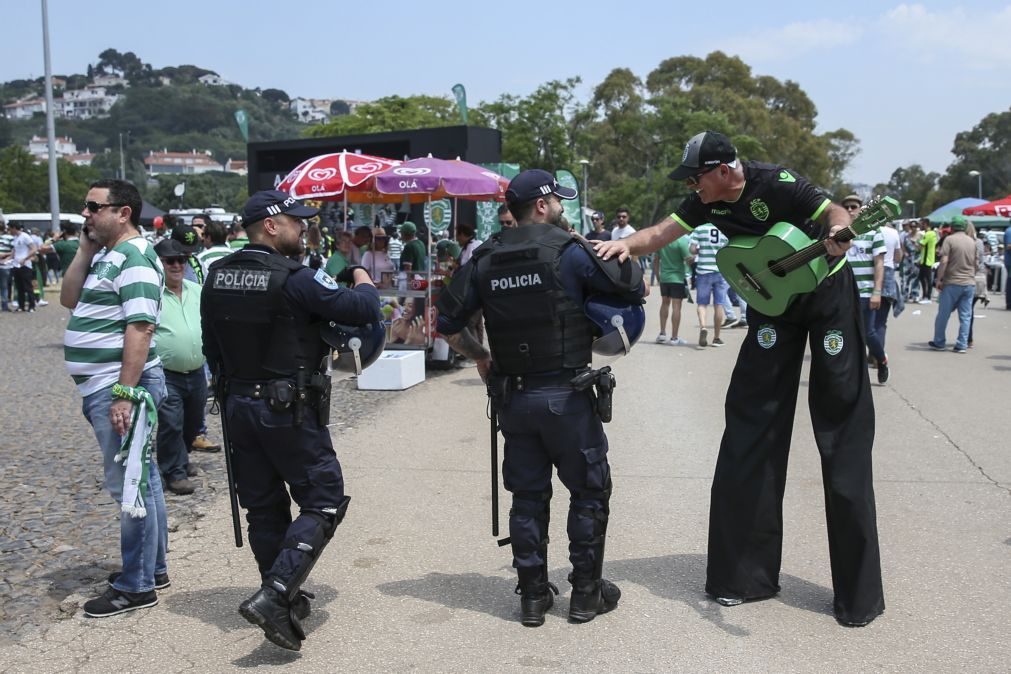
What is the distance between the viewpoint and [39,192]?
7756 cm

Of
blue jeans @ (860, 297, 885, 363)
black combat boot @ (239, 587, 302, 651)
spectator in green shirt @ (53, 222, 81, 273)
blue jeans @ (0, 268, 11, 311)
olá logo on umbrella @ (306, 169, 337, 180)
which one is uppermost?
olá logo on umbrella @ (306, 169, 337, 180)

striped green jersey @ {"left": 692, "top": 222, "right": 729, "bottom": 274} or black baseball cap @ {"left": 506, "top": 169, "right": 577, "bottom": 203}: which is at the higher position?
black baseball cap @ {"left": 506, "top": 169, "right": 577, "bottom": 203}

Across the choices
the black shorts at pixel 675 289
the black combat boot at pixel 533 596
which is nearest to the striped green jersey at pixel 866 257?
the black shorts at pixel 675 289

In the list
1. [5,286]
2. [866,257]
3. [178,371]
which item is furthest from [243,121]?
[178,371]

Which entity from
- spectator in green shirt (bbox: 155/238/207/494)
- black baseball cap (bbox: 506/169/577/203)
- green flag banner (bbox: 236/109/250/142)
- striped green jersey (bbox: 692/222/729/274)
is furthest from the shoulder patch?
green flag banner (bbox: 236/109/250/142)

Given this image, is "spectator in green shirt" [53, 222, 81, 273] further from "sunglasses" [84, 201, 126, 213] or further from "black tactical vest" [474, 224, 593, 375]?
"black tactical vest" [474, 224, 593, 375]

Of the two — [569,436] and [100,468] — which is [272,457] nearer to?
[569,436]

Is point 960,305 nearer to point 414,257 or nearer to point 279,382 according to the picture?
point 414,257

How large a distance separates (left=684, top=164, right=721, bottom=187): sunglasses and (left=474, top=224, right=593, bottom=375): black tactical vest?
602 millimetres

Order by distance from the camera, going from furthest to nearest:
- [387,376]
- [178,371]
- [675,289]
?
[675,289]
[387,376]
[178,371]

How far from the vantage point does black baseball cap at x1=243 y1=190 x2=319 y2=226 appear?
4172 millimetres

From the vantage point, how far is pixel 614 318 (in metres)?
4.24

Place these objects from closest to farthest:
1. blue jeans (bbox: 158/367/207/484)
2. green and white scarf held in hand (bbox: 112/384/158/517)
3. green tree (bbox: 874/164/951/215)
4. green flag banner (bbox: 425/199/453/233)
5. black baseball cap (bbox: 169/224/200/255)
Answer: green and white scarf held in hand (bbox: 112/384/158/517), blue jeans (bbox: 158/367/207/484), black baseball cap (bbox: 169/224/200/255), green flag banner (bbox: 425/199/453/233), green tree (bbox: 874/164/951/215)

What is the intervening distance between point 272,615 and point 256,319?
3.87 ft
